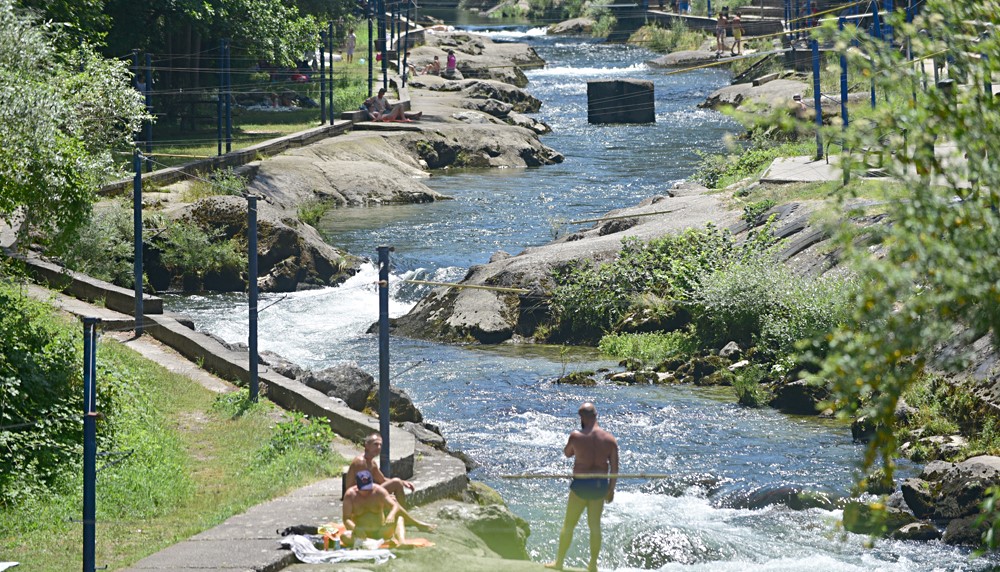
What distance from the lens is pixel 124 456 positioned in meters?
13.6

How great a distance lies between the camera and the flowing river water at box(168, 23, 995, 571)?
14250 mm

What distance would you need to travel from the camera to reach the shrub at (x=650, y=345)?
22.5 metres

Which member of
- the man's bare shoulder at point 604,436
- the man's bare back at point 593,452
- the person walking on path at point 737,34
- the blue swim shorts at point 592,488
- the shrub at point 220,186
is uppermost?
the person walking on path at point 737,34

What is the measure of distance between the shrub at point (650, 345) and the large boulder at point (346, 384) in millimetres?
5886

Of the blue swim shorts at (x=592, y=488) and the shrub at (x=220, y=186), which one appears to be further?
the shrub at (x=220, y=186)

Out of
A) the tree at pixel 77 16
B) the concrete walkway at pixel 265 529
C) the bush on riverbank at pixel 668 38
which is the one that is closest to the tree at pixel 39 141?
the concrete walkway at pixel 265 529

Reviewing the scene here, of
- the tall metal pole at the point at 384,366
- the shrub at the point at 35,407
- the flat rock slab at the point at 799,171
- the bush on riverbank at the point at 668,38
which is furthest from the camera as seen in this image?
the bush on riverbank at the point at 668,38

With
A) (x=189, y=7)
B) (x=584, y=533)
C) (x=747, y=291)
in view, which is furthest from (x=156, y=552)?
(x=189, y=7)

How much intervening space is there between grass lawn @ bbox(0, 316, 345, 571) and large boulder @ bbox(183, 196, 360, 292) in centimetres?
941

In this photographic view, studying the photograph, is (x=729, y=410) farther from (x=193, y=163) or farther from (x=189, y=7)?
(x=189, y=7)

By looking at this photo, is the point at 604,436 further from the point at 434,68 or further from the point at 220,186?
the point at 434,68

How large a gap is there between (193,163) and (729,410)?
52.1ft

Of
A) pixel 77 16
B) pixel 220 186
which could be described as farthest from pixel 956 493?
pixel 77 16

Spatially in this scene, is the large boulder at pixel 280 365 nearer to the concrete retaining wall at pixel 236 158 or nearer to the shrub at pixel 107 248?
the shrub at pixel 107 248
